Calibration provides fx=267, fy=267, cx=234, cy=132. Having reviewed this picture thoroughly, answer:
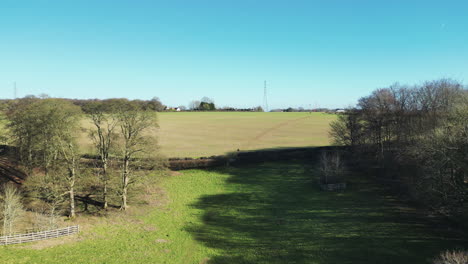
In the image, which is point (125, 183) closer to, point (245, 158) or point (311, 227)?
point (311, 227)

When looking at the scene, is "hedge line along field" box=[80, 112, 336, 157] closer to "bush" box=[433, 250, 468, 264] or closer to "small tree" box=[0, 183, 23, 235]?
"small tree" box=[0, 183, 23, 235]

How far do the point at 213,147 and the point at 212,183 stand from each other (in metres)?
19.8

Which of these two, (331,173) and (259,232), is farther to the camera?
(331,173)

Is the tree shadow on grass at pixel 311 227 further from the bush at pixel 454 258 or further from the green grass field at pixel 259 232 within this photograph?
the bush at pixel 454 258

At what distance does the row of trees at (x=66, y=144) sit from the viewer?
99.0ft

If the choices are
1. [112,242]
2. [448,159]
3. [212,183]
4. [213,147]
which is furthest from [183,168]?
[448,159]

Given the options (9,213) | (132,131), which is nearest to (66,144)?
(132,131)

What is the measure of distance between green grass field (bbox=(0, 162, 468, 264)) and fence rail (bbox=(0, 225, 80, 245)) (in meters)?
0.92

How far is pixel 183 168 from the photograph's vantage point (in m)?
51.5

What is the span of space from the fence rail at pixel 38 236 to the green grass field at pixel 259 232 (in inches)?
36.2

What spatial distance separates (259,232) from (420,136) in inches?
1088

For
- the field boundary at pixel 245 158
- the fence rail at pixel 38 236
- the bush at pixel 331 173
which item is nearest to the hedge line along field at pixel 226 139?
the field boundary at pixel 245 158

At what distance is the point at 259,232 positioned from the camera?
2867 centimetres

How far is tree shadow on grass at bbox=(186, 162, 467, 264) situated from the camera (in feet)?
77.1
